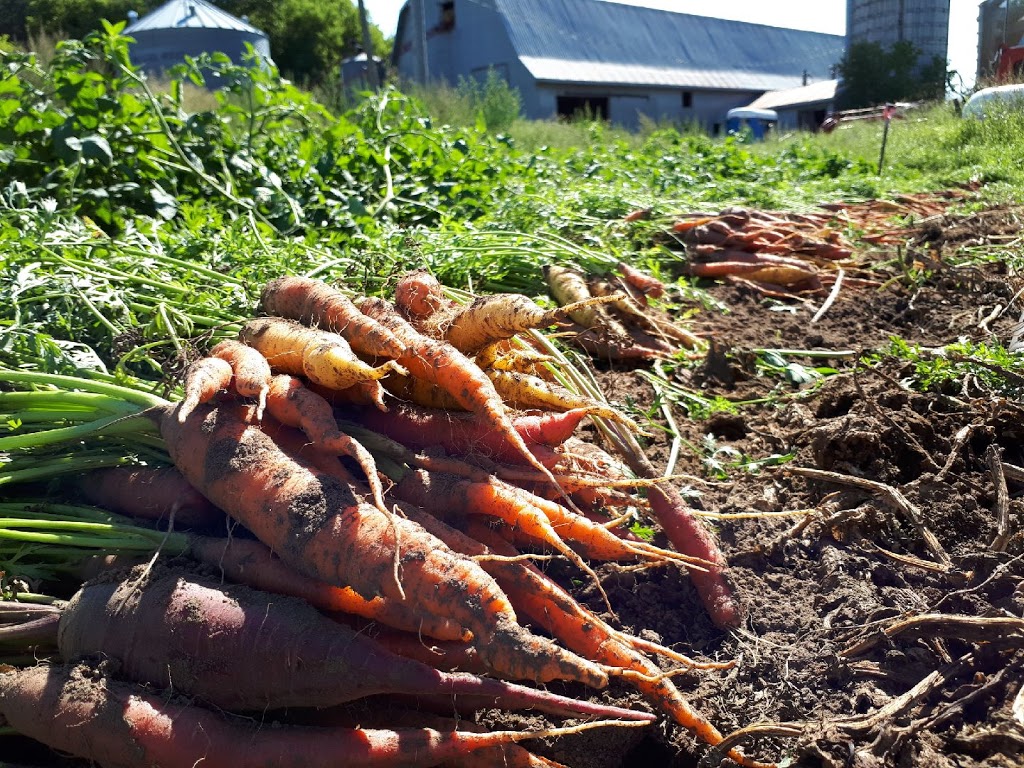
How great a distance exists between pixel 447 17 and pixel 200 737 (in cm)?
2776

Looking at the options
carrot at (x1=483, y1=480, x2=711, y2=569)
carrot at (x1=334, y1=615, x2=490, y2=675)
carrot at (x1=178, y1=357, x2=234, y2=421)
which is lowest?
carrot at (x1=334, y1=615, x2=490, y2=675)

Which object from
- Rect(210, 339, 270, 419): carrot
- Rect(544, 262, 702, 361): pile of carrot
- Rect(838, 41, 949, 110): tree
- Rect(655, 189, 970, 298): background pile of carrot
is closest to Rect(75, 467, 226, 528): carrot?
Rect(210, 339, 270, 419): carrot

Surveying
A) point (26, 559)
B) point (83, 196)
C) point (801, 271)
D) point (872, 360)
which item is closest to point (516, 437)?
point (26, 559)

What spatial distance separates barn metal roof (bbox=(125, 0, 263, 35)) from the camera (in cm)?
2012

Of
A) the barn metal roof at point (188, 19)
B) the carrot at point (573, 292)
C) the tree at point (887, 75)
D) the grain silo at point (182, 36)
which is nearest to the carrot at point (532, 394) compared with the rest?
the carrot at point (573, 292)

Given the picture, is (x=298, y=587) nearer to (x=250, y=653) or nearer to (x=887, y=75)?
(x=250, y=653)

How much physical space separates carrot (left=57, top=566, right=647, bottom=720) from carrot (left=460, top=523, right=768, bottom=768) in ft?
0.31

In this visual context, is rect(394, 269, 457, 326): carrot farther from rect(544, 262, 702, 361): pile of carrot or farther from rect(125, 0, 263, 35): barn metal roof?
rect(125, 0, 263, 35): barn metal roof

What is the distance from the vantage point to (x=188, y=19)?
66.4ft

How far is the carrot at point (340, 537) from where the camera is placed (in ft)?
5.34

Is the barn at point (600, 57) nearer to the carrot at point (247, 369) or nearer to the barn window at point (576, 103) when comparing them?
the barn window at point (576, 103)

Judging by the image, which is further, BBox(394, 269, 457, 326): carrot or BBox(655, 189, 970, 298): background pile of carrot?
BBox(655, 189, 970, 298): background pile of carrot

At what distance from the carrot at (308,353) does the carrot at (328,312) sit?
0.06 m

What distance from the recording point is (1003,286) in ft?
14.0
